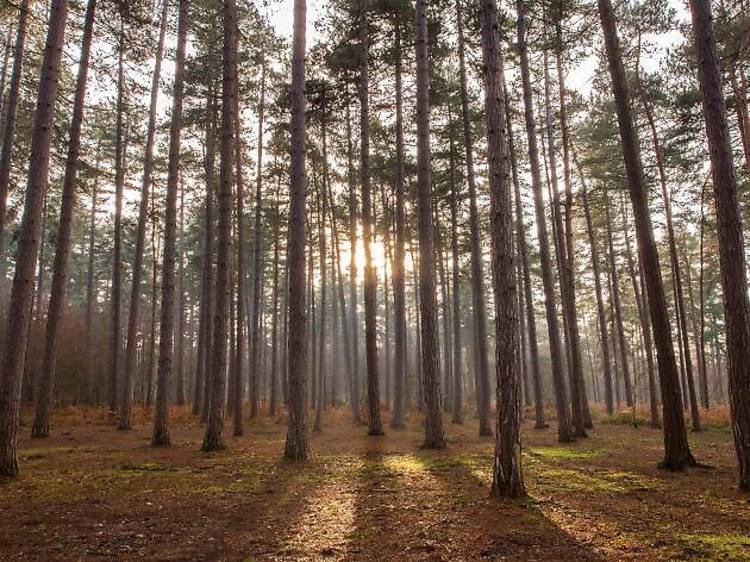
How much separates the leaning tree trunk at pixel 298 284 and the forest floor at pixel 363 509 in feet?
2.26

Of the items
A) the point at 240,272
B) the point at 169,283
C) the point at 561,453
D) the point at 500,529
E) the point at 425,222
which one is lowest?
the point at 561,453

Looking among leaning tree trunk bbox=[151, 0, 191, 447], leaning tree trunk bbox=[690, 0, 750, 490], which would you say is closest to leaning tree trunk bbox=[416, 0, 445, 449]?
leaning tree trunk bbox=[690, 0, 750, 490]

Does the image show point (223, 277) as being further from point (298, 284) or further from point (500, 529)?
point (500, 529)

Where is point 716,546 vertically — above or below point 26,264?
below

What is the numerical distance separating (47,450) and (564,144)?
16924mm

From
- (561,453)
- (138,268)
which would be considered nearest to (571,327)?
(561,453)

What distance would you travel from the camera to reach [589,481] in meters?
7.73

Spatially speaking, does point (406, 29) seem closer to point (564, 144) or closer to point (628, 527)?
point (564, 144)

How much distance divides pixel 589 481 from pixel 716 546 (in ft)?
11.3

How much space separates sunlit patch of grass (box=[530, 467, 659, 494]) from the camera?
7.12 m

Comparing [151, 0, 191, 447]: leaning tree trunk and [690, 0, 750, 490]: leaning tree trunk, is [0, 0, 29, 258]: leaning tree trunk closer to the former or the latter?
[151, 0, 191, 447]: leaning tree trunk

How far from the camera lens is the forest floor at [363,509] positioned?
452cm

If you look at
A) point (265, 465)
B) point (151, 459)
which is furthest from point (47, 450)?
point (265, 465)

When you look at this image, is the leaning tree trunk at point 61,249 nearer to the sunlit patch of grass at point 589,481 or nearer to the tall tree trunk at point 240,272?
the tall tree trunk at point 240,272
